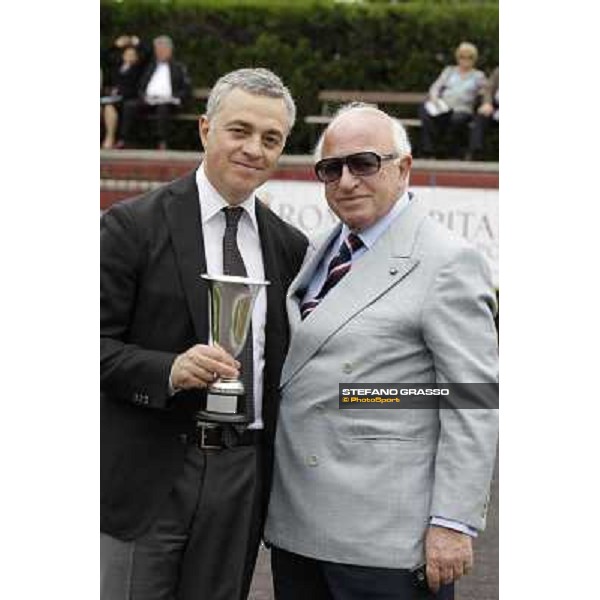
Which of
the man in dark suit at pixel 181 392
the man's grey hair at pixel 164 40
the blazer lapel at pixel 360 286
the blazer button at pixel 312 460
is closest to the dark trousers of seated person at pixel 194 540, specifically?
the man in dark suit at pixel 181 392

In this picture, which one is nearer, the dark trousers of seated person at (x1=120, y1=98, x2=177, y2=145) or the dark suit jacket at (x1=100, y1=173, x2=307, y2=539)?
the dark suit jacket at (x1=100, y1=173, x2=307, y2=539)

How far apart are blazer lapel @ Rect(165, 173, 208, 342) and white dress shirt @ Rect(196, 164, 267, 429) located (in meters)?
0.02

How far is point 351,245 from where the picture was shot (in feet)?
11.3

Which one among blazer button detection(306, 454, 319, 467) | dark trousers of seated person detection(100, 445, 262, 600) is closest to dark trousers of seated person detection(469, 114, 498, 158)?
blazer button detection(306, 454, 319, 467)

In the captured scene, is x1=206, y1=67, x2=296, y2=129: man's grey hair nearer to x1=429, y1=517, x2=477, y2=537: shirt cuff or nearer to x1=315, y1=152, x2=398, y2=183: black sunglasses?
x1=315, y1=152, x2=398, y2=183: black sunglasses

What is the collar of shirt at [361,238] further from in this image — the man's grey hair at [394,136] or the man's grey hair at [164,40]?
the man's grey hair at [164,40]

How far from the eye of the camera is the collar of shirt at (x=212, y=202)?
3.45 metres

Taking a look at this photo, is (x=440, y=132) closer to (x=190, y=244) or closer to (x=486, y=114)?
(x=486, y=114)

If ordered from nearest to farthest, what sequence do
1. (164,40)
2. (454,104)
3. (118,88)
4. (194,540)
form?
1. (194,540)
2. (118,88)
3. (164,40)
4. (454,104)

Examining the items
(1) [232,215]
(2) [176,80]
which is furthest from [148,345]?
(2) [176,80]

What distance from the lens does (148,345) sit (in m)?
3.37

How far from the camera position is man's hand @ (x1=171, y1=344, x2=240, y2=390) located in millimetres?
3295

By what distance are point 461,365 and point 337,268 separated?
1.06 feet
